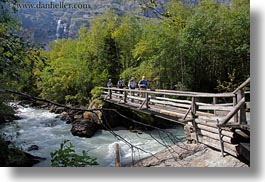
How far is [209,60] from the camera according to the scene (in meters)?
2.80

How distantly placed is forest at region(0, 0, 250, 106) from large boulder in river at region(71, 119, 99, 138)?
44cm

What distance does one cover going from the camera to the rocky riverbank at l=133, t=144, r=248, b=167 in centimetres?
270

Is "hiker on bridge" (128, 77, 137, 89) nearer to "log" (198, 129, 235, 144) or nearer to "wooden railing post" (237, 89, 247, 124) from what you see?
"log" (198, 129, 235, 144)

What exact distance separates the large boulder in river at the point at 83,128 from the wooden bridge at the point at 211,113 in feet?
1.16

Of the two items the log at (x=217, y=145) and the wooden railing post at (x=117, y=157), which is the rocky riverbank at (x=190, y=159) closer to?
the log at (x=217, y=145)

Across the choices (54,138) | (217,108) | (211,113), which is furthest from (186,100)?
(54,138)

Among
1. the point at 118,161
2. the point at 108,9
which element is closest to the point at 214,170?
the point at 118,161

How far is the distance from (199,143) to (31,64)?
243cm

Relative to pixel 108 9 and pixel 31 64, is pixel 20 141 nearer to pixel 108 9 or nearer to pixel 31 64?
pixel 108 9

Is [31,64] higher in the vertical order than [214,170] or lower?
higher

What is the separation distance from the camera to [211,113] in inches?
123

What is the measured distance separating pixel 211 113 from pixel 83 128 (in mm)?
1457

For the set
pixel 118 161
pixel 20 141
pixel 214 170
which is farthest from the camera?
pixel 20 141

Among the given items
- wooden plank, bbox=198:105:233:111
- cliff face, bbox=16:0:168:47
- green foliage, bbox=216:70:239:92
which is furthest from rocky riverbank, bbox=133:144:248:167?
cliff face, bbox=16:0:168:47
